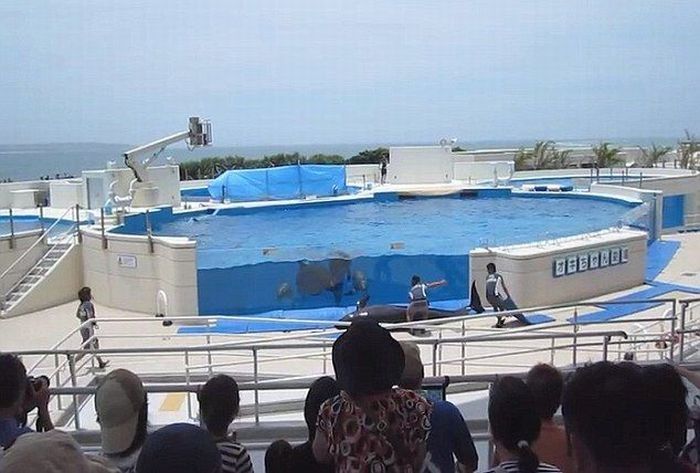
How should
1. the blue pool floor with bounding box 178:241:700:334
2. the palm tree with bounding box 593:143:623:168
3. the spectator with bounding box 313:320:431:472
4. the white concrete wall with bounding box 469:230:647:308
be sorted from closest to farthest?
the spectator with bounding box 313:320:431:472, the blue pool floor with bounding box 178:241:700:334, the white concrete wall with bounding box 469:230:647:308, the palm tree with bounding box 593:143:623:168

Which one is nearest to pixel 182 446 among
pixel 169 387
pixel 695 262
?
pixel 169 387

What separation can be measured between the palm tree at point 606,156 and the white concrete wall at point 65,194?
21650 millimetres

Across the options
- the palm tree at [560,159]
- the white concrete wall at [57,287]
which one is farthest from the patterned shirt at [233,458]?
the palm tree at [560,159]

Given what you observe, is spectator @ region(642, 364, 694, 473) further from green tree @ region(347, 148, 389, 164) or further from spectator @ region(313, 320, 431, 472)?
green tree @ region(347, 148, 389, 164)

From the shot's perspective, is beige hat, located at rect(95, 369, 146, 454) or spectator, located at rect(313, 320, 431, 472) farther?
beige hat, located at rect(95, 369, 146, 454)

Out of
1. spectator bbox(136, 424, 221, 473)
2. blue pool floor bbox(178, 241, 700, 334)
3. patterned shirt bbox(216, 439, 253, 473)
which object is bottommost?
blue pool floor bbox(178, 241, 700, 334)

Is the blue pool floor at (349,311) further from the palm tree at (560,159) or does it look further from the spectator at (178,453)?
the palm tree at (560,159)

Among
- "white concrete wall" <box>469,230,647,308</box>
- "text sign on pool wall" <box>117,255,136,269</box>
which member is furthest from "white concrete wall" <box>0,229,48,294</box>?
"white concrete wall" <box>469,230,647,308</box>

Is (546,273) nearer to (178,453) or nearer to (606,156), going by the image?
(178,453)

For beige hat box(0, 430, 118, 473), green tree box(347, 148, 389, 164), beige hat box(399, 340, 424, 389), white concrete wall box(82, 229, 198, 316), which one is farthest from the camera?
green tree box(347, 148, 389, 164)

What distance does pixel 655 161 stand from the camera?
3319cm

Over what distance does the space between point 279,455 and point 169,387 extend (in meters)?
2.07

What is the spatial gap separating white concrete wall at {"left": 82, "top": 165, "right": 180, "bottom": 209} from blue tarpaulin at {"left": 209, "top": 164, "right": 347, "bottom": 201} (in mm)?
2096

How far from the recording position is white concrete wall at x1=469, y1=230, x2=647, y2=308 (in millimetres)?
11422
